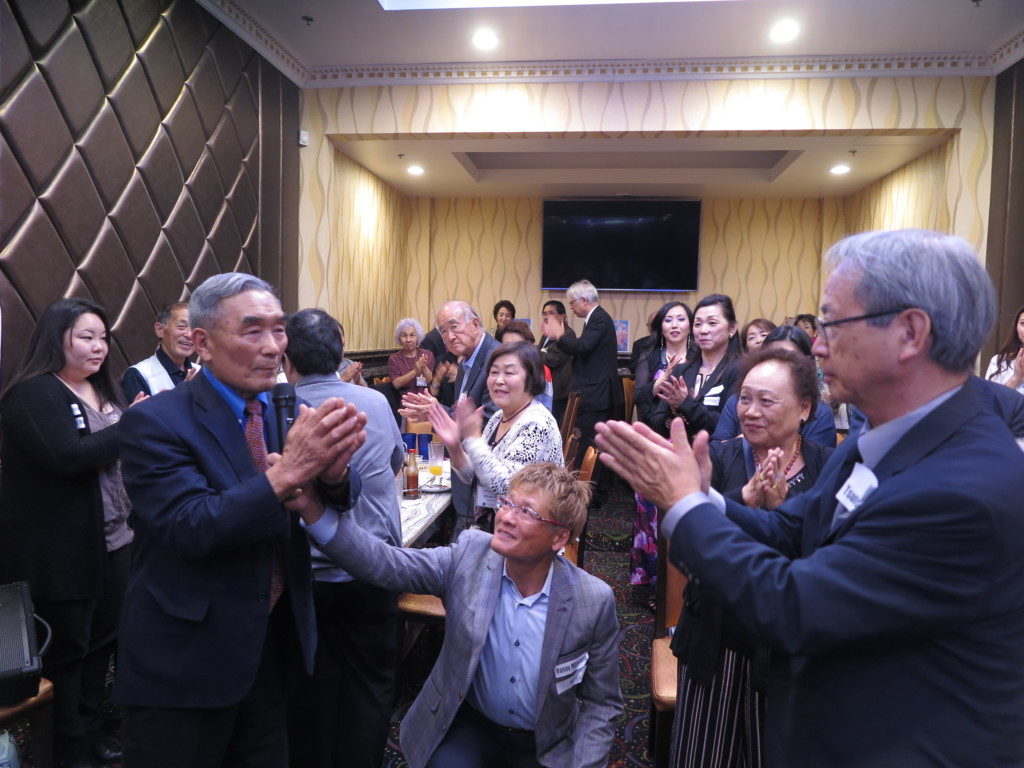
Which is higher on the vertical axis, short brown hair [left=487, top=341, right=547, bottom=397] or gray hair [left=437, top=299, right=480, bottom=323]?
gray hair [left=437, top=299, right=480, bottom=323]

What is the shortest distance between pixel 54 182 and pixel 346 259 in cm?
351

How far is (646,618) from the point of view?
345cm

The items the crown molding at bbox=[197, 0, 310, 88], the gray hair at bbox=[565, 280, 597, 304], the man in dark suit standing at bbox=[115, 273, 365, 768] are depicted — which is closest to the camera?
the man in dark suit standing at bbox=[115, 273, 365, 768]

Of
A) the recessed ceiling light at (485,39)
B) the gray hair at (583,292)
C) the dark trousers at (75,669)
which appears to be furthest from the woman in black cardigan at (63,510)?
the gray hair at (583,292)

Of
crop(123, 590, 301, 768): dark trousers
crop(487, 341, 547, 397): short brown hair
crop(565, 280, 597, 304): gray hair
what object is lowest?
crop(123, 590, 301, 768): dark trousers

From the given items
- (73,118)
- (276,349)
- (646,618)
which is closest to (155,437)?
(276,349)

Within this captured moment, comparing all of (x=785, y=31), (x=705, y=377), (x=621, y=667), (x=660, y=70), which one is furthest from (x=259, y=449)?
(x=660, y=70)

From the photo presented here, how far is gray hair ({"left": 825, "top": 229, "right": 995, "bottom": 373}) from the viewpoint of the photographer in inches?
35.9

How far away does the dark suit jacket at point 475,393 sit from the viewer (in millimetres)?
2600

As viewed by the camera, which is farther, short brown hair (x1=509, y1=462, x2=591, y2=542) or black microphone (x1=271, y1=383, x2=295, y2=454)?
short brown hair (x1=509, y1=462, x2=591, y2=542)

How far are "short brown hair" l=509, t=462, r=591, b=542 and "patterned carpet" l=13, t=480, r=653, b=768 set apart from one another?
1.12 m

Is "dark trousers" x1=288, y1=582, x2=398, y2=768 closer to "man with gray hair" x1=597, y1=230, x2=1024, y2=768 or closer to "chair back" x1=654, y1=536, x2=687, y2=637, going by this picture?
"chair back" x1=654, y1=536, x2=687, y2=637

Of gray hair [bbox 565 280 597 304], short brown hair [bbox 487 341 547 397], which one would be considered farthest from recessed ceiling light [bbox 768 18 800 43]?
short brown hair [bbox 487 341 547 397]

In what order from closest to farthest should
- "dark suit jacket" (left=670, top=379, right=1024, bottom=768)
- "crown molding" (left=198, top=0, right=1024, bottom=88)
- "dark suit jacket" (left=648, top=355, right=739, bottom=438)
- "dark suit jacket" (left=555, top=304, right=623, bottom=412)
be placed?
"dark suit jacket" (left=670, top=379, right=1024, bottom=768) < "dark suit jacket" (left=648, top=355, right=739, bottom=438) < "crown molding" (left=198, top=0, right=1024, bottom=88) < "dark suit jacket" (left=555, top=304, right=623, bottom=412)
